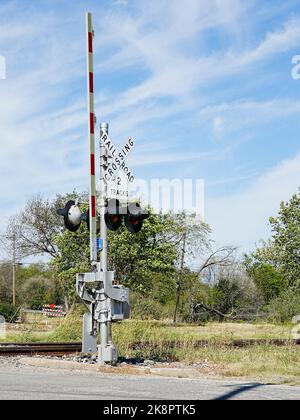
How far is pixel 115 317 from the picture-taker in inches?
537

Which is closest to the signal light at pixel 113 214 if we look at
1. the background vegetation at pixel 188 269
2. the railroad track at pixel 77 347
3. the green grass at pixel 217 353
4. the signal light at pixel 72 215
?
the signal light at pixel 72 215

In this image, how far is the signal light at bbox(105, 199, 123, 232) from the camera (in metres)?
13.6

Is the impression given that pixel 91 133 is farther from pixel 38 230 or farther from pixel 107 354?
pixel 38 230

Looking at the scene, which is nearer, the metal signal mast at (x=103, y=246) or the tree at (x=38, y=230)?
the metal signal mast at (x=103, y=246)

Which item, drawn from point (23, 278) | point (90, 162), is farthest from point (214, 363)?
point (23, 278)

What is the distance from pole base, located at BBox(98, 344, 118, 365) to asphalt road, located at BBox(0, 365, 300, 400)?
1387 millimetres

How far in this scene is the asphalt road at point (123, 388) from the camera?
30.0 feet

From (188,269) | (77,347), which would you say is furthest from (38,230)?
(77,347)

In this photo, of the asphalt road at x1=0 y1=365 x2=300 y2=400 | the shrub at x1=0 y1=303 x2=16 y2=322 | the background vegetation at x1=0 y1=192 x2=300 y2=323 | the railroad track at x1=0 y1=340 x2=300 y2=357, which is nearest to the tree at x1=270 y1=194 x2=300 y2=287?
the background vegetation at x1=0 y1=192 x2=300 y2=323

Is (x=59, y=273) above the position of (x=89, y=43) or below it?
below

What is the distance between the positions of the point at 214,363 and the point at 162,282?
32.3 metres

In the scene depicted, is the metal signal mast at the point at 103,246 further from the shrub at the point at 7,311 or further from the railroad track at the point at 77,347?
the shrub at the point at 7,311

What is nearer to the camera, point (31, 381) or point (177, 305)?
point (31, 381)

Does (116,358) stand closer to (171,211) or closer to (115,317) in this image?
(115,317)
